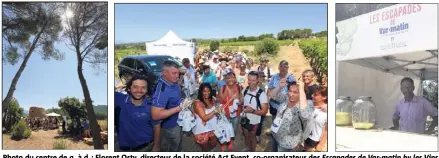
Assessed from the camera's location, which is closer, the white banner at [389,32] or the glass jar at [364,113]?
the white banner at [389,32]

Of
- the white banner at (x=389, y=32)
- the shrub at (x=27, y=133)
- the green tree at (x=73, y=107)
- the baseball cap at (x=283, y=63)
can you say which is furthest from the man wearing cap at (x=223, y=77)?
the shrub at (x=27, y=133)

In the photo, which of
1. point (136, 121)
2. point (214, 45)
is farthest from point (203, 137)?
point (214, 45)

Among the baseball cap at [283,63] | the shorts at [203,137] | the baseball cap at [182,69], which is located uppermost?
the baseball cap at [283,63]

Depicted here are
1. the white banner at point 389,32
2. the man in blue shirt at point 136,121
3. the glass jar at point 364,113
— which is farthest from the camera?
the glass jar at point 364,113

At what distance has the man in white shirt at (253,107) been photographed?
6.19 meters

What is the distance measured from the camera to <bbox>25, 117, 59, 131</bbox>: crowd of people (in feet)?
20.2

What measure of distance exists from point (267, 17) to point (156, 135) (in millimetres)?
1736

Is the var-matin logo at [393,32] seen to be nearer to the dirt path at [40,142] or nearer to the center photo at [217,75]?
the center photo at [217,75]

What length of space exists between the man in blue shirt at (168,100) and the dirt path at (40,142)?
2.28 ft

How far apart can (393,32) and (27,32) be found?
12.9ft

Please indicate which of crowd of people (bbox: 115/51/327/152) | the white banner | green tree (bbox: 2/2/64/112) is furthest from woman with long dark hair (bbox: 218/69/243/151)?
green tree (bbox: 2/2/64/112)

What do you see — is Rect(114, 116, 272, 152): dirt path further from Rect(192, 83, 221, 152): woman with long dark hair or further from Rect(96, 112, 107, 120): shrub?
Rect(96, 112, 107, 120): shrub

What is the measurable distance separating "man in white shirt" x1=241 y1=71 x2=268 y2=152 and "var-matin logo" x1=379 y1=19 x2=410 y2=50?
1401mm

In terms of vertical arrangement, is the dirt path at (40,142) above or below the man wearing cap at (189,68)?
below
